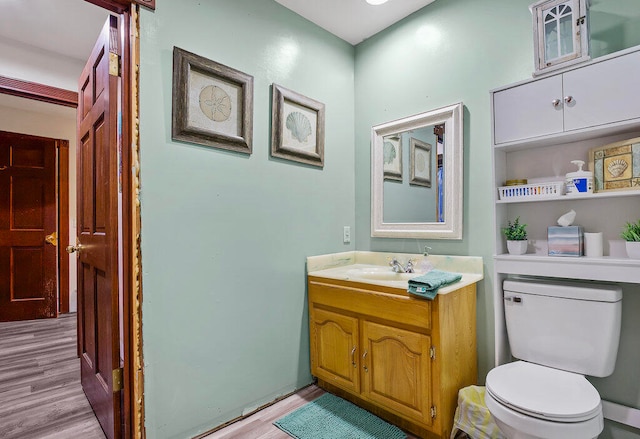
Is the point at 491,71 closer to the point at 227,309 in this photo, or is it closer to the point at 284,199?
the point at 284,199

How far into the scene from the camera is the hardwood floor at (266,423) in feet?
5.64

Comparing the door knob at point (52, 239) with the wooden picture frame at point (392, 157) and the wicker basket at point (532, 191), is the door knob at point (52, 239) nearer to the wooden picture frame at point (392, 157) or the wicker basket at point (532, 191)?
the wooden picture frame at point (392, 157)

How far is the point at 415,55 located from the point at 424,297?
164 centimetres

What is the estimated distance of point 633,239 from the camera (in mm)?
1346

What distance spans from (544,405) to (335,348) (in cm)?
110

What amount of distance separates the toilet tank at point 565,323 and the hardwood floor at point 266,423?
0.79 m

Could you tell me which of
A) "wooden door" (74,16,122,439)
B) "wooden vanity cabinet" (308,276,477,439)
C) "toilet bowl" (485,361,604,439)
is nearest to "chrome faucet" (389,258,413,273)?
"wooden vanity cabinet" (308,276,477,439)

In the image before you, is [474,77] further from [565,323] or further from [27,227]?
[27,227]

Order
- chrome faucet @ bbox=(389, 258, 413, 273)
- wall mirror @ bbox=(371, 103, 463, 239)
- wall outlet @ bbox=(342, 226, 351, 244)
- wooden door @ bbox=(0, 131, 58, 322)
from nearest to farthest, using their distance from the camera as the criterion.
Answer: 1. wall mirror @ bbox=(371, 103, 463, 239)
2. chrome faucet @ bbox=(389, 258, 413, 273)
3. wall outlet @ bbox=(342, 226, 351, 244)
4. wooden door @ bbox=(0, 131, 58, 322)

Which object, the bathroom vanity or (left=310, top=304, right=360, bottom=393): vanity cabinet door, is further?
(left=310, top=304, right=360, bottom=393): vanity cabinet door

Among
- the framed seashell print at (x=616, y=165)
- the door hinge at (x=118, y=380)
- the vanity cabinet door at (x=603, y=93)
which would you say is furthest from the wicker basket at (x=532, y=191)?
the door hinge at (x=118, y=380)

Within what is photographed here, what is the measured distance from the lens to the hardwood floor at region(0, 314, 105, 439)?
5.90 ft

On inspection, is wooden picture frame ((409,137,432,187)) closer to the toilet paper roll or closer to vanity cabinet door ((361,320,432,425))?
the toilet paper roll

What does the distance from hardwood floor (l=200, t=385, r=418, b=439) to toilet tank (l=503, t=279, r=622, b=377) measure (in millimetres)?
789
